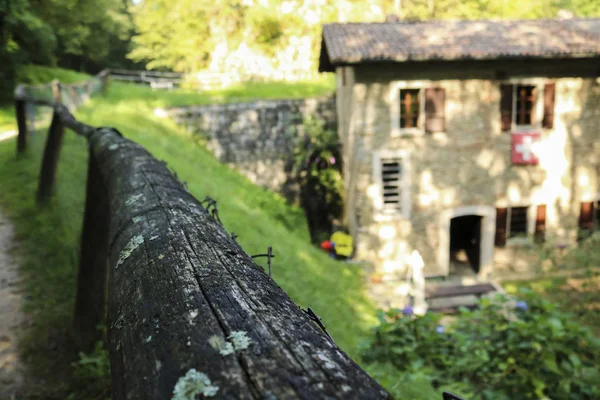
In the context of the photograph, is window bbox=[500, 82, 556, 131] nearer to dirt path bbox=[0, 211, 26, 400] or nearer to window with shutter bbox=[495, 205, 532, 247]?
window with shutter bbox=[495, 205, 532, 247]

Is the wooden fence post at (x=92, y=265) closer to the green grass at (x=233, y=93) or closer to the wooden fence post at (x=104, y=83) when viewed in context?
the green grass at (x=233, y=93)

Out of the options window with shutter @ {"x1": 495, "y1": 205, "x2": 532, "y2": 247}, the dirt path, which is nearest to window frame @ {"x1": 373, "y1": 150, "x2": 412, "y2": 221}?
window with shutter @ {"x1": 495, "y1": 205, "x2": 532, "y2": 247}

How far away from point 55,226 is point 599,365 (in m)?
6.43

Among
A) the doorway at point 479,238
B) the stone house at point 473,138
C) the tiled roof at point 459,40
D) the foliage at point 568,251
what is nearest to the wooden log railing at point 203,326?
the tiled roof at point 459,40

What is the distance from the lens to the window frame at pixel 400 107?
12.3 metres

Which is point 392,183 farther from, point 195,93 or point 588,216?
point 195,93

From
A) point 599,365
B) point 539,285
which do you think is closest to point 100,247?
point 599,365

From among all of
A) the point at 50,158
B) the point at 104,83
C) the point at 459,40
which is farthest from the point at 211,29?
the point at 50,158

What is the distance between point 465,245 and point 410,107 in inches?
225

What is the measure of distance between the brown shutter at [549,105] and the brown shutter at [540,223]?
231 centimetres

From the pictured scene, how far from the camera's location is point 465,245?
1573cm

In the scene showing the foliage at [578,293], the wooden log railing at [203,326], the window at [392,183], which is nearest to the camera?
the wooden log railing at [203,326]

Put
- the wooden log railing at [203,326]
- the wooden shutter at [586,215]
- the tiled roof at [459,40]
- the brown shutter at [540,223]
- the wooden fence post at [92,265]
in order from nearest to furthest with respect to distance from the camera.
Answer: the wooden log railing at [203,326], the wooden fence post at [92,265], the tiled roof at [459,40], the brown shutter at [540,223], the wooden shutter at [586,215]

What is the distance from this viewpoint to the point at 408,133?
41.4ft
